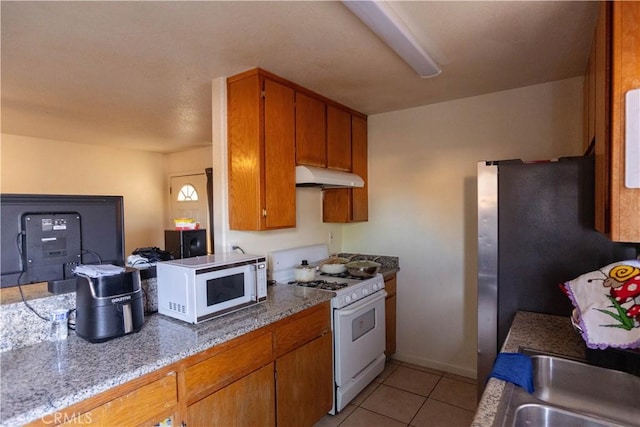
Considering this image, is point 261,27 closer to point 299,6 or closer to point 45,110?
point 299,6

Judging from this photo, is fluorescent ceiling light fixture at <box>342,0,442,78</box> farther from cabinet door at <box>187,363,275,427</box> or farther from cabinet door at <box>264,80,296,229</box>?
cabinet door at <box>187,363,275,427</box>

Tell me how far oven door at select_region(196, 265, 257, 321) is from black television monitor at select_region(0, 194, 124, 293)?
463mm

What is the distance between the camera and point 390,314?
3016 millimetres

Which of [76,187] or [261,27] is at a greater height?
[261,27]

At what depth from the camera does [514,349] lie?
1391mm

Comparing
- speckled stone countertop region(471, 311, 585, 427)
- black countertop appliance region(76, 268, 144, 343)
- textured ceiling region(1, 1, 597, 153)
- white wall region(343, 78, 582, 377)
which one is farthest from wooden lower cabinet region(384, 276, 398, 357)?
black countertop appliance region(76, 268, 144, 343)

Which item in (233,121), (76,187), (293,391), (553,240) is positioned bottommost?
(293,391)

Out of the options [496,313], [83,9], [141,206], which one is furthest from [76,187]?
[496,313]

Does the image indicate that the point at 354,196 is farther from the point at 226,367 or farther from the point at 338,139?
the point at 226,367

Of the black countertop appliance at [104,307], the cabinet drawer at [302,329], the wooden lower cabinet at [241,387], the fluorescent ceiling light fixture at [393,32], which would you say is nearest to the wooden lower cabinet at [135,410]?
the wooden lower cabinet at [241,387]

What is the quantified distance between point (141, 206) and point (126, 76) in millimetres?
3355

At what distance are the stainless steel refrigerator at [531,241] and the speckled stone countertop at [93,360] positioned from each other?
1.16m

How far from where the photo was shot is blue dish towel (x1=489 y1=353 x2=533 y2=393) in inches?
45.1

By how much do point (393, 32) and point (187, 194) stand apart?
4418mm
